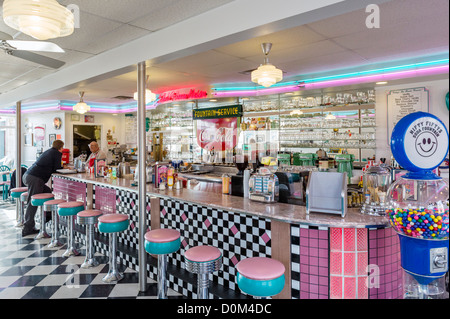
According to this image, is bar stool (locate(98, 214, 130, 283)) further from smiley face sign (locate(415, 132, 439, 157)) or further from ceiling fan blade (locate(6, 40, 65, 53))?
smiley face sign (locate(415, 132, 439, 157))

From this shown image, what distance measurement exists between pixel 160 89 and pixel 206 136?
5.83ft

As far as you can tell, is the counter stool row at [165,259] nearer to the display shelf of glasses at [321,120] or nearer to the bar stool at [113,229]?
the bar stool at [113,229]

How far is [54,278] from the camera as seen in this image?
3723mm

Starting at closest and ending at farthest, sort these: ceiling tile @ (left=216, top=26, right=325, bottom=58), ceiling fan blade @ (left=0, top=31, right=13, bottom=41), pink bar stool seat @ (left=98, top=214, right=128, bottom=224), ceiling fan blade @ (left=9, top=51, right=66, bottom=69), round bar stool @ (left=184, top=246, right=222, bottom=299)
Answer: round bar stool @ (left=184, top=246, right=222, bottom=299) → ceiling fan blade @ (left=0, top=31, right=13, bottom=41) → ceiling fan blade @ (left=9, top=51, right=66, bottom=69) → pink bar stool seat @ (left=98, top=214, right=128, bottom=224) → ceiling tile @ (left=216, top=26, right=325, bottom=58)

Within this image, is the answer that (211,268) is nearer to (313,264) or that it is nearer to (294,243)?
(294,243)

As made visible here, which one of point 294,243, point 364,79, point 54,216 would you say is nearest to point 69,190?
point 54,216

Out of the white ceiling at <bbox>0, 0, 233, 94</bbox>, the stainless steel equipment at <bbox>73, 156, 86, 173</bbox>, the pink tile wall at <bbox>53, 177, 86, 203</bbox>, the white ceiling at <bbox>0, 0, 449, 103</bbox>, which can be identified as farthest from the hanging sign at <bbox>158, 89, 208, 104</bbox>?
the pink tile wall at <bbox>53, 177, 86, 203</bbox>

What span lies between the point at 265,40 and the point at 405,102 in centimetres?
345

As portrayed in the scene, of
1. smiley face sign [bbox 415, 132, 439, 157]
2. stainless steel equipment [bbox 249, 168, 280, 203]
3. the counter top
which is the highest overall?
smiley face sign [bbox 415, 132, 439, 157]

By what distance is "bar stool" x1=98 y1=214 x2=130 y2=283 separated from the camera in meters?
3.51

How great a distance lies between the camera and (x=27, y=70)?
520 centimetres

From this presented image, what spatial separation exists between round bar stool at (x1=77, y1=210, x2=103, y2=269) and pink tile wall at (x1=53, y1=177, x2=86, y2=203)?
1.17 m

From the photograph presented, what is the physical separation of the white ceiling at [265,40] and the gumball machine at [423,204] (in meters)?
0.89

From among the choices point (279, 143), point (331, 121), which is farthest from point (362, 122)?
point (279, 143)
